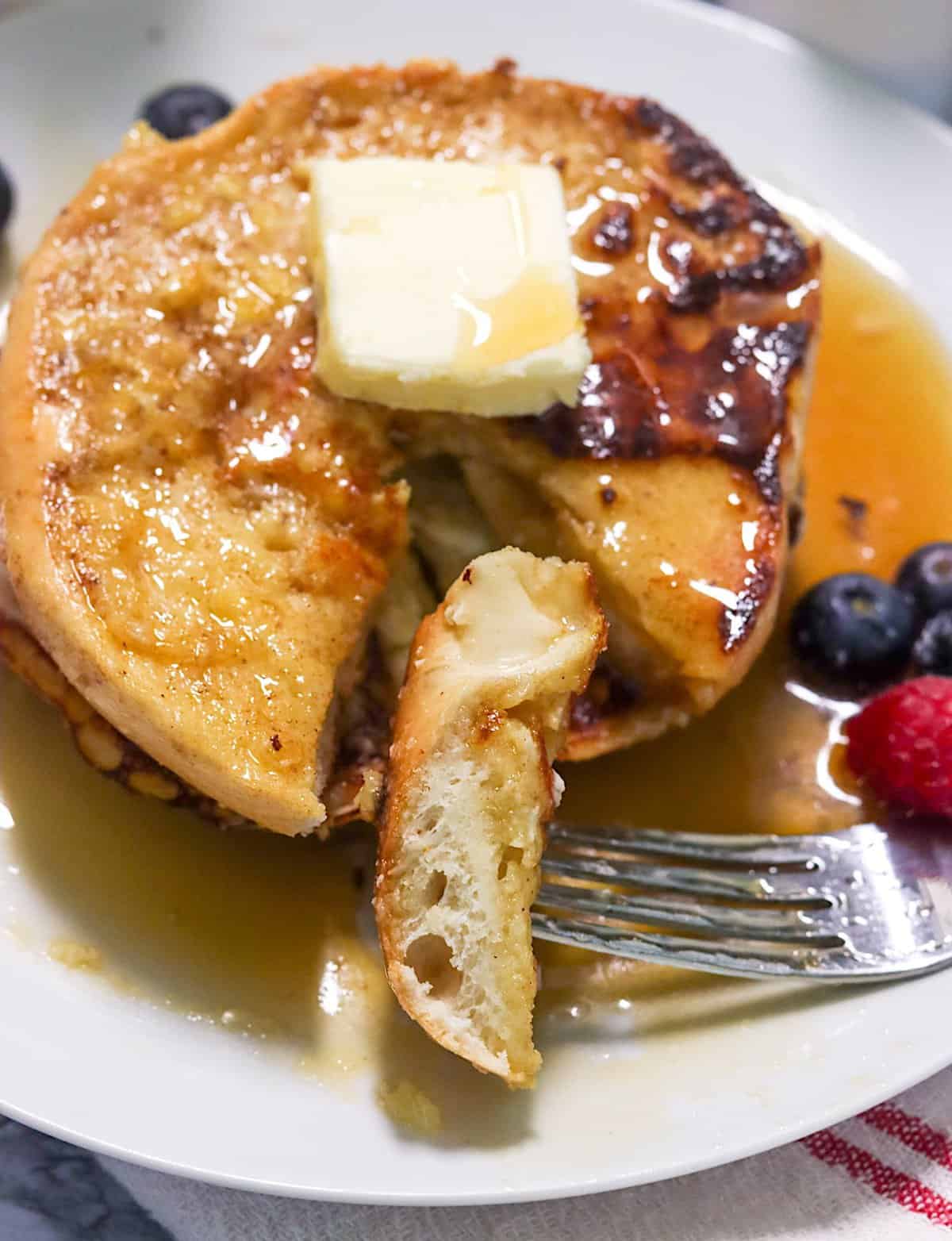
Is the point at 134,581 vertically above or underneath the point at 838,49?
underneath

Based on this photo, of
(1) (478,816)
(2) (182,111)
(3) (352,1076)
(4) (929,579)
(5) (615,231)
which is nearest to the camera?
(1) (478,816)

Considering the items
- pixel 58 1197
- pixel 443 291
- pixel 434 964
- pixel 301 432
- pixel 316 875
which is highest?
pixel 443 291

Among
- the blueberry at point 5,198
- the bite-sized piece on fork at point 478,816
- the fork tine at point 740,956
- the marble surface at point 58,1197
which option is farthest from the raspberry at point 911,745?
the blueberry at point 5,198

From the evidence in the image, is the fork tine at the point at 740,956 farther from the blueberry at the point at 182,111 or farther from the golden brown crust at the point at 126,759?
the blueberry at the point at 182,111

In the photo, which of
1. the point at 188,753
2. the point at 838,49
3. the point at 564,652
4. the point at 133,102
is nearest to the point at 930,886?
the point at 564,652

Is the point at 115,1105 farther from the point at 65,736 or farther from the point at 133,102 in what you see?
the point at 133,102

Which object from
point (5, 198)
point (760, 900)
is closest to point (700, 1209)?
point (760, 900)

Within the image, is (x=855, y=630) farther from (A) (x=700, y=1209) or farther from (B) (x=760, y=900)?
(A) (x=700, y=1209)
